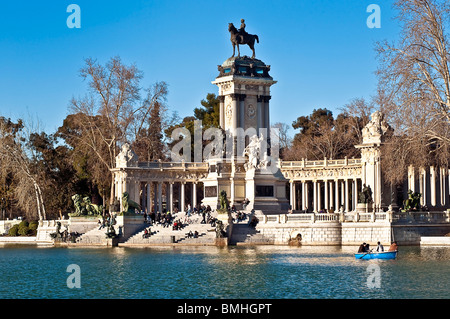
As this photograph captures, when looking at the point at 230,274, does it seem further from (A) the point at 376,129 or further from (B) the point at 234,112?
(B) the point at 234,112

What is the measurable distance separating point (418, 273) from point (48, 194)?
182 ft

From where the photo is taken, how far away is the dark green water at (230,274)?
41.9m

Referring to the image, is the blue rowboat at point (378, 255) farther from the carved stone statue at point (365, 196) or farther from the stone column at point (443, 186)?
the stone column at point (443, 186)

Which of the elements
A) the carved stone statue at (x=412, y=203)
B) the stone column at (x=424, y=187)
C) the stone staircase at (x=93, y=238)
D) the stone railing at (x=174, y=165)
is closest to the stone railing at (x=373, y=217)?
the carved stone statue at (x=412, y=203)

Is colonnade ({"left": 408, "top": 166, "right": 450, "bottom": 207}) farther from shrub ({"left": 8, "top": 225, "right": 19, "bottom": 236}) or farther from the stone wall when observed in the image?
shrub ({"left": 8, "top": 225, "right": 19, "bottom": 236})

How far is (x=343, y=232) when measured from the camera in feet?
221

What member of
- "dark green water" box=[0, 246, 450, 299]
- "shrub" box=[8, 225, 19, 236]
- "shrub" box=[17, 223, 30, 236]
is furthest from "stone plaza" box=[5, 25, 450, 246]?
"shrub" box=[8, 225, 19, 236]

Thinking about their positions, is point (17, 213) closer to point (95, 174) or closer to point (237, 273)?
point (95, 174)

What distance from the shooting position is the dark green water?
41.9 metres

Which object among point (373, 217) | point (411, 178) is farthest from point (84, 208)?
point (411, 178)

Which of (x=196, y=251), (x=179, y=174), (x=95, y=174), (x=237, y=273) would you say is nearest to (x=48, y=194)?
(x=95, y=174)

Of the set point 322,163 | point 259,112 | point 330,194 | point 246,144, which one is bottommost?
point 330,194

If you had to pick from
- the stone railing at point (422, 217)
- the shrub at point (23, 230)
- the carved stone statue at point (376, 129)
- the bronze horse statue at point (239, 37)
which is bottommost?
the shrub at point (23, 230)

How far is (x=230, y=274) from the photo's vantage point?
48531 millimetres
